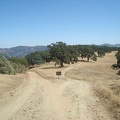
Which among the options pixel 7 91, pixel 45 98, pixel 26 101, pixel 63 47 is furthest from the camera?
Result: pixel 63 47

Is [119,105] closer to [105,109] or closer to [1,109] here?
[105,109]

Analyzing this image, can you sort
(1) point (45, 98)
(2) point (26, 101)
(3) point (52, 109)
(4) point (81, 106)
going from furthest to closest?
(1) point (45, 98)
(2) point (26, 101)
(4) point (81, 106)
(3) point (52, 109)

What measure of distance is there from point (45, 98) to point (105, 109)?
6803 millimetres

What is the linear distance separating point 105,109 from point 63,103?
398 cm

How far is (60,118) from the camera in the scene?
16.4m

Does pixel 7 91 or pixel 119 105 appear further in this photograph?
pixel 7 91

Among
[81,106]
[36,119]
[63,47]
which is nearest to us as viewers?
[36,119]

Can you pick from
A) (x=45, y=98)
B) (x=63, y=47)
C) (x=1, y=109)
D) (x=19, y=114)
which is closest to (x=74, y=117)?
(x=19, y=114)

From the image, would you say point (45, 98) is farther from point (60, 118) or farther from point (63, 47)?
point (63, 47)

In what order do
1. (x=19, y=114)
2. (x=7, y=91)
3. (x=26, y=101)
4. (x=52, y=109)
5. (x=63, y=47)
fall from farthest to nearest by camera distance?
1. (x=63, y=47)
2. (x=7, y=91)
3. (x=26, y=101)
4. (x=52, y=109)
5. (x=19, y=114)

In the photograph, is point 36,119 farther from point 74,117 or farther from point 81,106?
point 81,106

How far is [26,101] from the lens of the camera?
2248 cm

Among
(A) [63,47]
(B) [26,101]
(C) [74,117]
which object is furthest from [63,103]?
(A) [63,47]

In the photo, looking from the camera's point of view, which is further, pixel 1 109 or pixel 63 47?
pixel 63 47
